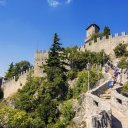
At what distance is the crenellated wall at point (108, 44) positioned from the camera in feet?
154

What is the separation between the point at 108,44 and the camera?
157 ft

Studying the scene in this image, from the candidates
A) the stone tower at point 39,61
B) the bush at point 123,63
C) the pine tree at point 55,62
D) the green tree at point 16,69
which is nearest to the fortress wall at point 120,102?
the bush at point 123,63

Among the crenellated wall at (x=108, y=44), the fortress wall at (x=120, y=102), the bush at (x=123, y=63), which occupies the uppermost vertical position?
the crenellated wall at (x=108, y=44)

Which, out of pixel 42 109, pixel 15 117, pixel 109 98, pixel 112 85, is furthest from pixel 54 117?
pixel 109 98

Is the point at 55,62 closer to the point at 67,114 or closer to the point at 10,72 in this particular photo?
the point at 67,114

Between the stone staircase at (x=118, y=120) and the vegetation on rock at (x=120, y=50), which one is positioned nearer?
the stone staircase at (x=118, y=120)

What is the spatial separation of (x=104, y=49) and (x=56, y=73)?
832 cm

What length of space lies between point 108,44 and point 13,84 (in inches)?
778

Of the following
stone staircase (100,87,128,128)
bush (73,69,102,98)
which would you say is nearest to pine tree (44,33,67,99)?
bush (73,69,102,98)

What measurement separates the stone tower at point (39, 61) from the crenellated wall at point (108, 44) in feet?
22.4

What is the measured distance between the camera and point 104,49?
47.8 m

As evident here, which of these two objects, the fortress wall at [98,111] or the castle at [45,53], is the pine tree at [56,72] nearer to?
the castle at [45,53]

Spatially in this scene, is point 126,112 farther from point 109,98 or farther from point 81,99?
point 81,99

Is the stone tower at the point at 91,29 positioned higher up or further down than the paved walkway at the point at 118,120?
higher up
